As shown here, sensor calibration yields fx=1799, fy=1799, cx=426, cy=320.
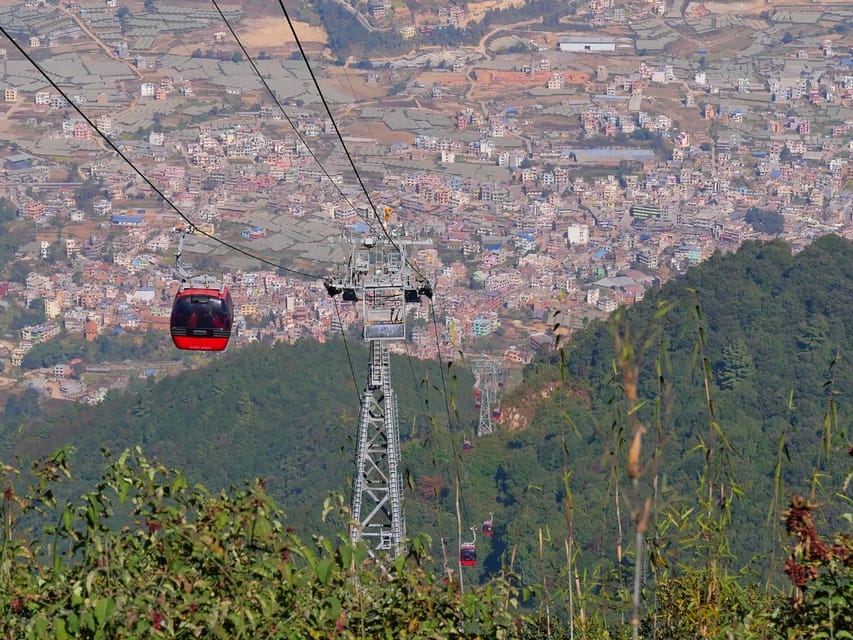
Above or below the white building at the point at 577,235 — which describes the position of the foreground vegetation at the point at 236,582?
above

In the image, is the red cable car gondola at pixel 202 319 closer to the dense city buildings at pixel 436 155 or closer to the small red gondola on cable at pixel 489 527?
the small red gondola on cable at pixel 489 527

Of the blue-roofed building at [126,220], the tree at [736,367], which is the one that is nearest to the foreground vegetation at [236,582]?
the tree at [736,367]

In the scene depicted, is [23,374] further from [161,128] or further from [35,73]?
[35,73]

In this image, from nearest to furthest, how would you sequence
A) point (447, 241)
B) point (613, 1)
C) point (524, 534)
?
point (524, 534), point (447, 241), point (613, 1)

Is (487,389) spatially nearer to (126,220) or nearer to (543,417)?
(543,417)

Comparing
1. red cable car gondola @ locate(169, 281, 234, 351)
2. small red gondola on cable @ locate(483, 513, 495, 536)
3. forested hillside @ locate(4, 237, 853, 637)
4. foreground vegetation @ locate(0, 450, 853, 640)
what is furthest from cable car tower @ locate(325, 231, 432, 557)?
small red gondola on cable @ locate(483, 513, 495, 536)

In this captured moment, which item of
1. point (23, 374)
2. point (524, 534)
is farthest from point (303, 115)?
point (524, 534)

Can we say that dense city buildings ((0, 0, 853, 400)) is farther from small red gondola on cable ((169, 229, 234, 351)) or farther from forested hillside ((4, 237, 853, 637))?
small red gondola on cable ((169, 229, 234, 351))
